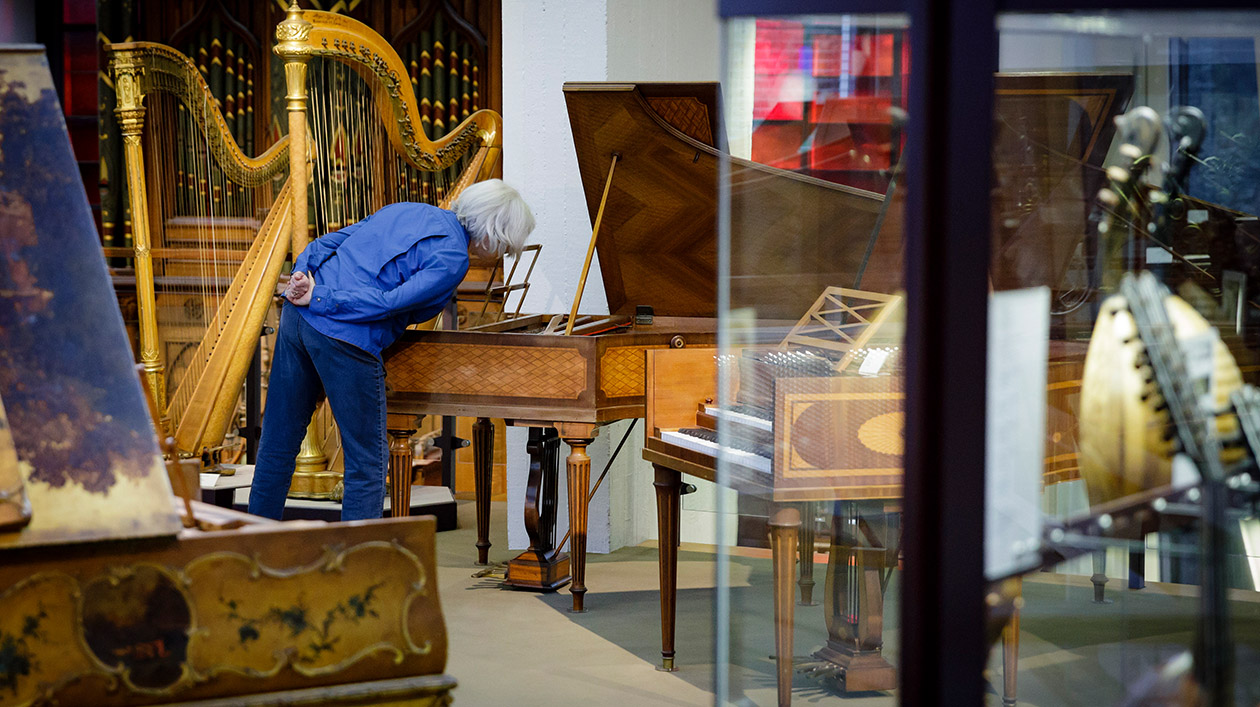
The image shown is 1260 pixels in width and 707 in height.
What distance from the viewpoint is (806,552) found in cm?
255

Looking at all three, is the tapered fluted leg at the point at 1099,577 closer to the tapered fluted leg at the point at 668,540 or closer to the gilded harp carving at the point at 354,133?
the tapered fluted leg at the point at 668,540

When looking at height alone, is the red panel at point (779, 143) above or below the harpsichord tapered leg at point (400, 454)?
above

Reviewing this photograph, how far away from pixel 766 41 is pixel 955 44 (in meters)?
0.51

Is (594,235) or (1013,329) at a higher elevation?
(594,235)

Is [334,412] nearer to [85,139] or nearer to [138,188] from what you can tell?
[138,188]

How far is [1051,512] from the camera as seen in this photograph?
1196mm

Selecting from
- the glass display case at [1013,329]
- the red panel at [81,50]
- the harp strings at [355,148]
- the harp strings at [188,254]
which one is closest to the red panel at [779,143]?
the glass display case at [1013,329]

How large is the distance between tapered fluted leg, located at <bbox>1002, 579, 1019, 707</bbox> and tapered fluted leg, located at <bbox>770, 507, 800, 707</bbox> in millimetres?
434

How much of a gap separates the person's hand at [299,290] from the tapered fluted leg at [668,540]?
1.12m

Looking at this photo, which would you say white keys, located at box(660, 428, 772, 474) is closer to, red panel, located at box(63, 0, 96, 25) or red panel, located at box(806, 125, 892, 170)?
red panel, located at box(806, 125, 892, 170)

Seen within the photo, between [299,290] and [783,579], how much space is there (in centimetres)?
173

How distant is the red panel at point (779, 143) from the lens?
171 cm

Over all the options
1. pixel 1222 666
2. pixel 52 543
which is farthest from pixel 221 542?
pixel 1222 666

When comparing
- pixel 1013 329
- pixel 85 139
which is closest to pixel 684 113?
pixel 1013 329
